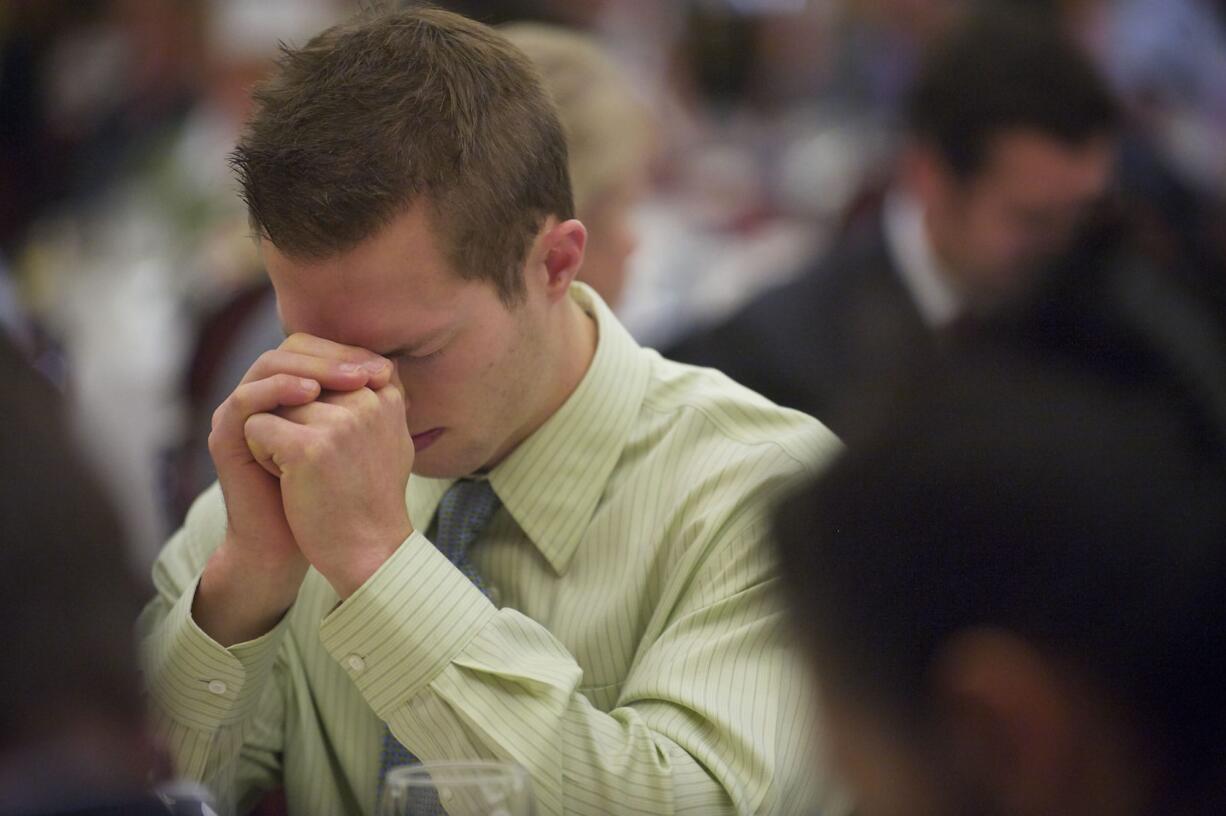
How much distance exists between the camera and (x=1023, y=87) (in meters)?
3.55

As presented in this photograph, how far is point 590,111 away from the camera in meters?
3.02

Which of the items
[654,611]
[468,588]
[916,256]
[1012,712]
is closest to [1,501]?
[1012,712]

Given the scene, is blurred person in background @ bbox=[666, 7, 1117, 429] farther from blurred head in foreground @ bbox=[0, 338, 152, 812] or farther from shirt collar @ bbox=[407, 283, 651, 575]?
blurred head in foreground @ bbox=[0, 338, 152, 812]

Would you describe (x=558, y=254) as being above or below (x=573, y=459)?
above

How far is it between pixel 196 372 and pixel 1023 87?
1.94m

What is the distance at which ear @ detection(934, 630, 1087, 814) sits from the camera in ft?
2.58

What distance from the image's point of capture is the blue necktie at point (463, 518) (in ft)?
5.75

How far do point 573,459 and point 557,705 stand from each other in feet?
1.17

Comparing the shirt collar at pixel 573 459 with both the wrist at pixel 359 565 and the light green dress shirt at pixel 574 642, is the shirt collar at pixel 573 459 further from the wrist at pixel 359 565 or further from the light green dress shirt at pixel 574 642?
the wrist at pixel 359 565

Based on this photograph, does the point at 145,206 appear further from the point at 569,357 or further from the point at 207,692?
the point at 207,692

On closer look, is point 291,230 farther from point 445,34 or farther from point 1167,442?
point 1167,442

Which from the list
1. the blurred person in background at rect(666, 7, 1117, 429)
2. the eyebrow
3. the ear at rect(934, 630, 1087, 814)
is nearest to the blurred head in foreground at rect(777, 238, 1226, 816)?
the ear at rect(934, 630, 1087, 814)

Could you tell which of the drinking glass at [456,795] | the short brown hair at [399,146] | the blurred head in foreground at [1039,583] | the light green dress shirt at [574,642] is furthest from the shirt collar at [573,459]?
the blurred head in foreground at [1039,583]

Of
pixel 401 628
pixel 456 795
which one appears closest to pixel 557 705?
pixel 401 628
